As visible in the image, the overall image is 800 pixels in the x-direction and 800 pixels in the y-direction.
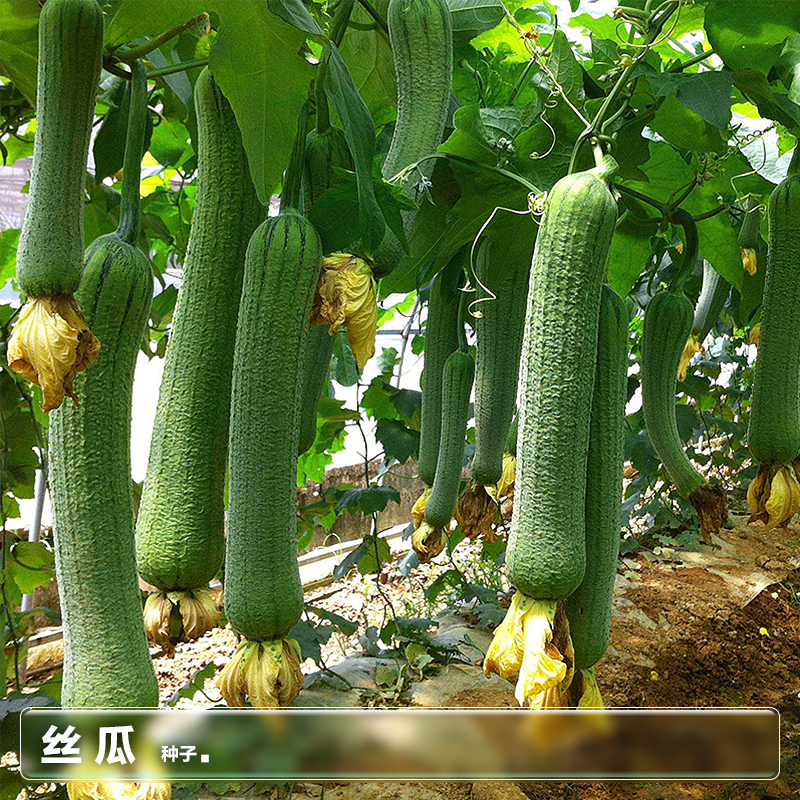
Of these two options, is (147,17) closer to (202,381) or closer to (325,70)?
(325,70)

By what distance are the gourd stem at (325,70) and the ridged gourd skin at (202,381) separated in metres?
0.13

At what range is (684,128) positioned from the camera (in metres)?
1.48

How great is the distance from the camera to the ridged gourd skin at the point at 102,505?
0.94 meters

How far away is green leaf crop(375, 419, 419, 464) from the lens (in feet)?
9.17

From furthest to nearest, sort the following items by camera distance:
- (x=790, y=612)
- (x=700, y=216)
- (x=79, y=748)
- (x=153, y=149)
→ (x=790, y=612), (x=153, y=149), (x=700, y=216), (x=79, y=748)

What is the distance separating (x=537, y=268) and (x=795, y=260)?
1.93 feet

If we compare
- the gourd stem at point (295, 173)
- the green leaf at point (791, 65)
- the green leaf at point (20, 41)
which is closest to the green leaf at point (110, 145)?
the green leaf at point (20, 41)

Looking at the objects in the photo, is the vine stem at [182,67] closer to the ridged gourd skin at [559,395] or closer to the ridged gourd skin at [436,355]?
the ridged gourd skin at [559,395]

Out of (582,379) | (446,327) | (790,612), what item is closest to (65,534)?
(582,379)

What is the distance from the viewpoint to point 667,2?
1.36m

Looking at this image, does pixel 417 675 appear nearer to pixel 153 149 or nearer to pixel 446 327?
pixel 446 327

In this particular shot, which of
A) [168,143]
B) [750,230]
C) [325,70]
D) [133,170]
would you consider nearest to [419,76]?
[325,70]

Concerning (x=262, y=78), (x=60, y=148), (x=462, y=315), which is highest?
(x=262, y=78)

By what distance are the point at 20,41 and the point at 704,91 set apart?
102 cm
